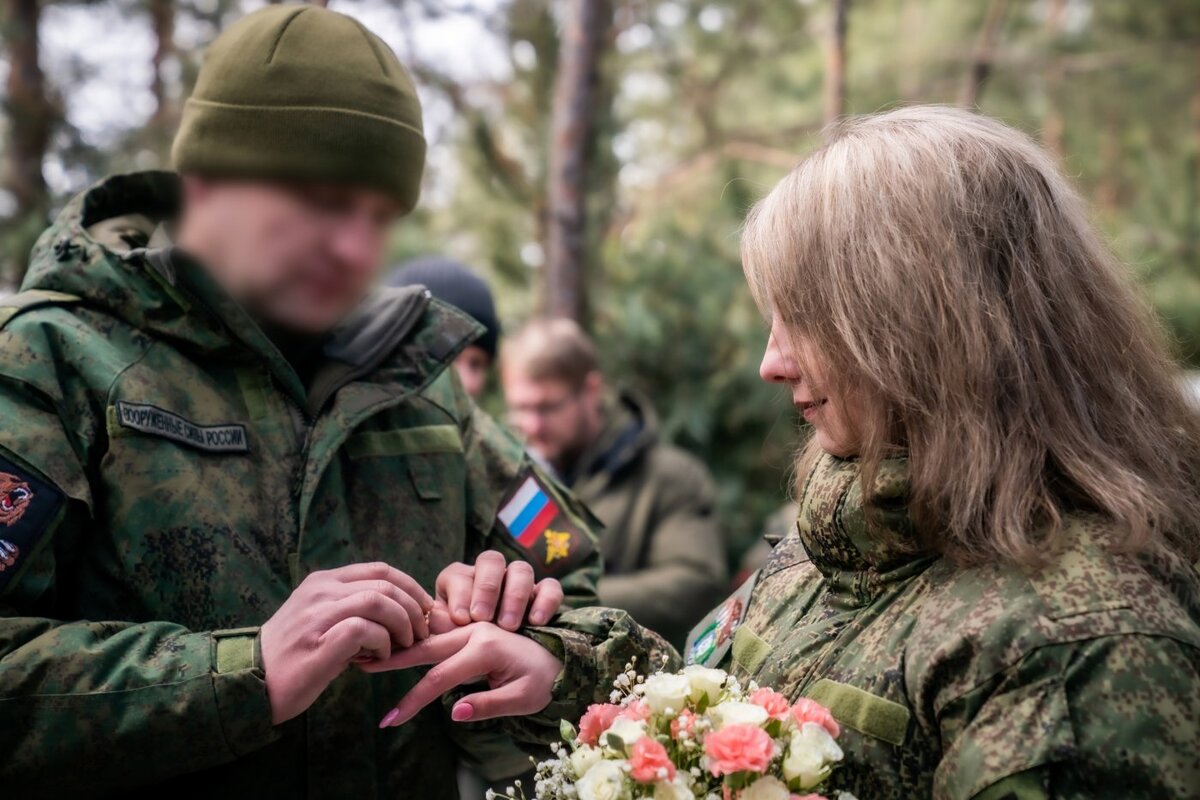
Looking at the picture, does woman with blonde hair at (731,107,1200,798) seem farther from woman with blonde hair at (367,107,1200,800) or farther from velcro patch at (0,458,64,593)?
velcro patch at (0,458,64,593)

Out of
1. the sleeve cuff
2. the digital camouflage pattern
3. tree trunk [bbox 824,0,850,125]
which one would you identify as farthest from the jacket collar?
tree trunk [bbox 824,0,850,125]

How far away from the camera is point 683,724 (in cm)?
164

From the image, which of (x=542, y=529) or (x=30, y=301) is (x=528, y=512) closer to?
(x=542, y=529)

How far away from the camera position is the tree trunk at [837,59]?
6406 mm

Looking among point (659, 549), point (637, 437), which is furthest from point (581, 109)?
point (659, 549)

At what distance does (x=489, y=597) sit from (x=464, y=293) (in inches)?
96.5

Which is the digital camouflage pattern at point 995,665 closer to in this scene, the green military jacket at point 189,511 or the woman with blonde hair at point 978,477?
the woman with blonde hair at point 978,477

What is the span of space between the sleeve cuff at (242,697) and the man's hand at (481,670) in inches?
6.9

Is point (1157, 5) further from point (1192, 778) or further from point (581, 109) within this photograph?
point (1192, 778)

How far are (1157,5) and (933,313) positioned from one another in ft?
38.4

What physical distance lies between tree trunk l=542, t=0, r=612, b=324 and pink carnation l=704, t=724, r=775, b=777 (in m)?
4.56

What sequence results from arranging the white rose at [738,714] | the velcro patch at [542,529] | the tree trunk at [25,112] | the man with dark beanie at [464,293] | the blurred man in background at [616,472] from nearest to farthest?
1. the white rose at [738,714]
2. the velcro patch at [542,529]
3. the man with dark beanie at [464,293]
4. the blurred man in background at [616,472]
5. the tree trunk at [25,112]

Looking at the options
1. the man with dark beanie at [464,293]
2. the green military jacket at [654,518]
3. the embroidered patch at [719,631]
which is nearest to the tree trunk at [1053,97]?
the green military jacket at [654,518]

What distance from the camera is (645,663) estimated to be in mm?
2273
